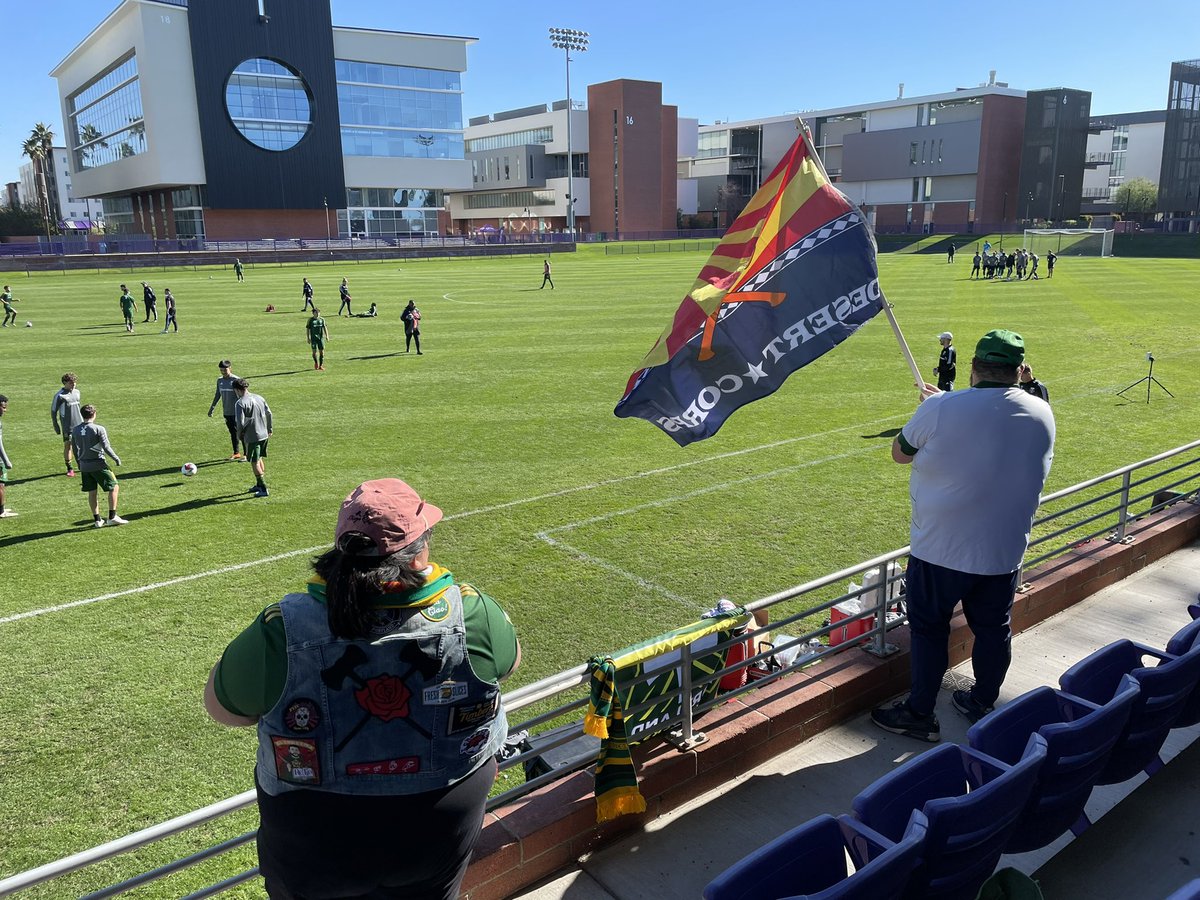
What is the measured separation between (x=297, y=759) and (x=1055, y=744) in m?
2.97

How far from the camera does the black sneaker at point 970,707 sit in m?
5.29

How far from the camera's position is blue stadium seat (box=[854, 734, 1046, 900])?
325 centimetres

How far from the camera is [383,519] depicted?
2447mm

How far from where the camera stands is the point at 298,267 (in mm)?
64062

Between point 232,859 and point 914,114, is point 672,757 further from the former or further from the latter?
point 914,114

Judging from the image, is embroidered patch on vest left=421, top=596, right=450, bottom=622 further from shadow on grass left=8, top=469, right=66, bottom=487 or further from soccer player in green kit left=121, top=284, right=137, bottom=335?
soccer player in green kit left=121, top=284, right=137, bottom=335

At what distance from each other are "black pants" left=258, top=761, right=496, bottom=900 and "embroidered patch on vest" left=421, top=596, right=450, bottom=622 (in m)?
0.52

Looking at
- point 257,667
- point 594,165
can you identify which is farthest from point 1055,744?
point 594,165

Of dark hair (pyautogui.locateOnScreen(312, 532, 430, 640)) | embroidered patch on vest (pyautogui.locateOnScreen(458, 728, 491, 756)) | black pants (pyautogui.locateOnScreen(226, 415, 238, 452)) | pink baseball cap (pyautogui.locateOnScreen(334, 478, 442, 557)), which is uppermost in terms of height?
pink baseball cap (pyautogui.locateOnScreen(334, 478, 442, 557))

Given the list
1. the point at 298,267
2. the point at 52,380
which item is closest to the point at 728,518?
the point at 52,380

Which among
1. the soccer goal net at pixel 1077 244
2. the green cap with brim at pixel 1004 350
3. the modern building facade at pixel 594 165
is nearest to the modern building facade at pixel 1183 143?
the soccer goal net at pixel 1077 244

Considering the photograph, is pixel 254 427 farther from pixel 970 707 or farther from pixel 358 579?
pixel 358 579

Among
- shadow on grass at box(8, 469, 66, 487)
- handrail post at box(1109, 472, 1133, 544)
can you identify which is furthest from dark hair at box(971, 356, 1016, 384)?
shadow on grass at box(8, 469, 66, 487)

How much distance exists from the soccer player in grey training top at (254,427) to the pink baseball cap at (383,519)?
11.6 m
